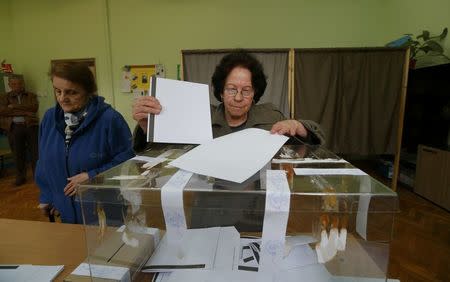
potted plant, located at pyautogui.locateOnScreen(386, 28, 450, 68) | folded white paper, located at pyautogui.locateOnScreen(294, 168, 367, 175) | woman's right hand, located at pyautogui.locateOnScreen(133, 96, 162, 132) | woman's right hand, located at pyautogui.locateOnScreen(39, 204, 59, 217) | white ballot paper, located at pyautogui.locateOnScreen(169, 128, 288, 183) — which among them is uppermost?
→ potted plant, located at pyautogui.locateOnScreen(386, 28, 450, 68)

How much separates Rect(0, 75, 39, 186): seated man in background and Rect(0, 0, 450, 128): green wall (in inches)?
22.4

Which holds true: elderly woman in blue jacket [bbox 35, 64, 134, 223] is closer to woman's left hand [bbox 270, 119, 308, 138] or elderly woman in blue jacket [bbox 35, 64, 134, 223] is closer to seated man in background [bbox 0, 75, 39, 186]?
woman's left hand [bbox 270, 119, 308, 138]

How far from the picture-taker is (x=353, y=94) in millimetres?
2725

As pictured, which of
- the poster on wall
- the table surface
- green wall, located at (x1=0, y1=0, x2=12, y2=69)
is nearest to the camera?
the table surface

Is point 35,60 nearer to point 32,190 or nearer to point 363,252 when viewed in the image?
point 32,190

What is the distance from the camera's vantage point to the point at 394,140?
2.72 metres

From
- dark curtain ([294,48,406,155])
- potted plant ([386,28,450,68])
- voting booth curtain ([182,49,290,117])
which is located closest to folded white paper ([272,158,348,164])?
voting booth curtain ([182,49,290,117])

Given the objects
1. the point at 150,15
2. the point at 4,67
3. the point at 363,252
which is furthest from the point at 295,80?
the point at 4,67

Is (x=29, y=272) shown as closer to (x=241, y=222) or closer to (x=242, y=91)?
(x=241, y=222)

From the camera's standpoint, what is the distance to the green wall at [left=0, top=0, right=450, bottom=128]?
3.20 meters

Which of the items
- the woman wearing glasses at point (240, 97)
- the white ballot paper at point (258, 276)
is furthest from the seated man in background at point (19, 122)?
the white ballot paper at point (258, 276)

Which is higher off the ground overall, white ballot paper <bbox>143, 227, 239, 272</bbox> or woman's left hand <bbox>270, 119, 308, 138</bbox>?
woman's left hand <bbox>270, 119, 308, 138</bbox>

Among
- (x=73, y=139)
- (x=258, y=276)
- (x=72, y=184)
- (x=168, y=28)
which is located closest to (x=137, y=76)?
(x=168, y=28)

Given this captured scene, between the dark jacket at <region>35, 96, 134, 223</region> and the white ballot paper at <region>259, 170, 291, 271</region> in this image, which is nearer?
the white ballot paper at <region>259, 170, 291, 271</region>
